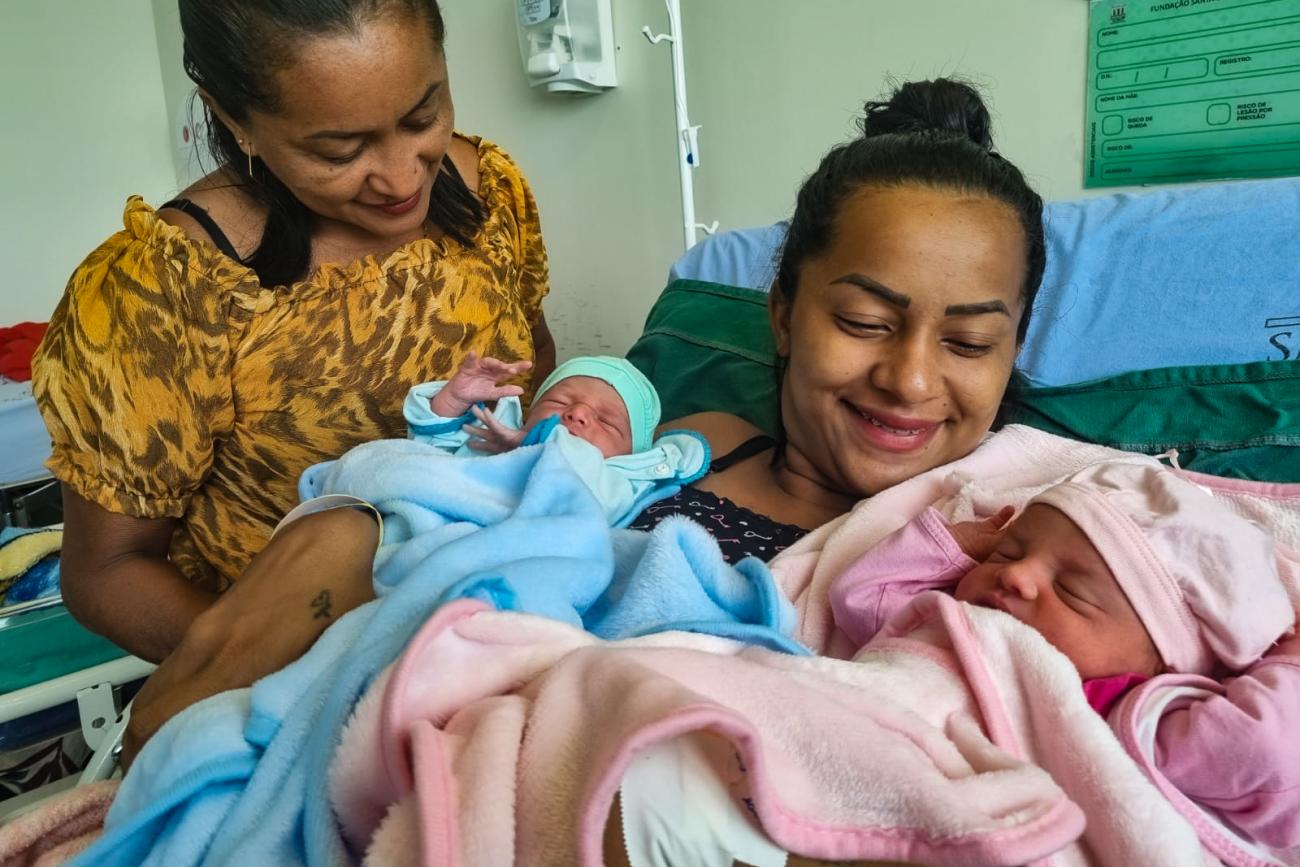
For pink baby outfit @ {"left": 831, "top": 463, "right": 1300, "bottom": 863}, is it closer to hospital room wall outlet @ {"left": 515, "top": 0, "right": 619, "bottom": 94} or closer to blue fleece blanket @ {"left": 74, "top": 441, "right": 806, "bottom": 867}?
blue fleece blanket @ {"left": 74, "top": 441, "right": 806, "bottom": 867}

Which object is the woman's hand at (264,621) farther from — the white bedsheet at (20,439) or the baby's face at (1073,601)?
the white bedsheet at (20,439)

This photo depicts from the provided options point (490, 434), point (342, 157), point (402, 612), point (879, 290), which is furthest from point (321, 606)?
point (879, 290)

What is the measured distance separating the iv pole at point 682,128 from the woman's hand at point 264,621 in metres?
1.64

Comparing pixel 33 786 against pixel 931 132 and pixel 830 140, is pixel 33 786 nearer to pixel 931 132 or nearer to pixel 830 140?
pixel 931 132

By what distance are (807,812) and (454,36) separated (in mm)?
3140

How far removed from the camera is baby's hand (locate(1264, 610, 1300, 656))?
0.83 metres

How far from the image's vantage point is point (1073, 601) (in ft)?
2.85

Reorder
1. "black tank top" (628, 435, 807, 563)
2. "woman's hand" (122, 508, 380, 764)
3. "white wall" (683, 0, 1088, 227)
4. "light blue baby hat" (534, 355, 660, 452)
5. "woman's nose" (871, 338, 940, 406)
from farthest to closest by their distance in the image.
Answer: "white wall" (683, 0, 1088, 227), "light blue baby hat" (534, 355, 660, 452), "black tank top" (628, 435, 807, 563), "woman's nose" (871, 338, 940, 406), "woman's hand" (122, 508, 380, 764)

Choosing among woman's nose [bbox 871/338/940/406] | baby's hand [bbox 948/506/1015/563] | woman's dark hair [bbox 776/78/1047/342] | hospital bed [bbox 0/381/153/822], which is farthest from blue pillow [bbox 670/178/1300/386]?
hospital bed [bbox 0/381/153/822]

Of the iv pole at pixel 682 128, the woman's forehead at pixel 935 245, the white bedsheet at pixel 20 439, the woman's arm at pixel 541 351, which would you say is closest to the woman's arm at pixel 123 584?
the woman's arm at pixel 541 351

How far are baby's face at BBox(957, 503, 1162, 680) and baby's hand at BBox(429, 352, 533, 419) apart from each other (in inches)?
31.3

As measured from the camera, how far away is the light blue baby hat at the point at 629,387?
1.53 meters

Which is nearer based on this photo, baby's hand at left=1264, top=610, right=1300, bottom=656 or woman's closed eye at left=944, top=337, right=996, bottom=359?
baby's hand at left=1264, top=610, right=1300, bottom=656

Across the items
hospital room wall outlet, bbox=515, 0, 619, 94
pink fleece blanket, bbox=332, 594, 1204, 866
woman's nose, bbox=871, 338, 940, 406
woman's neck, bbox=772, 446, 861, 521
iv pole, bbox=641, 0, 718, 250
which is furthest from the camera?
hospital room wall outlet, bbox=515, 0, 619, 94
